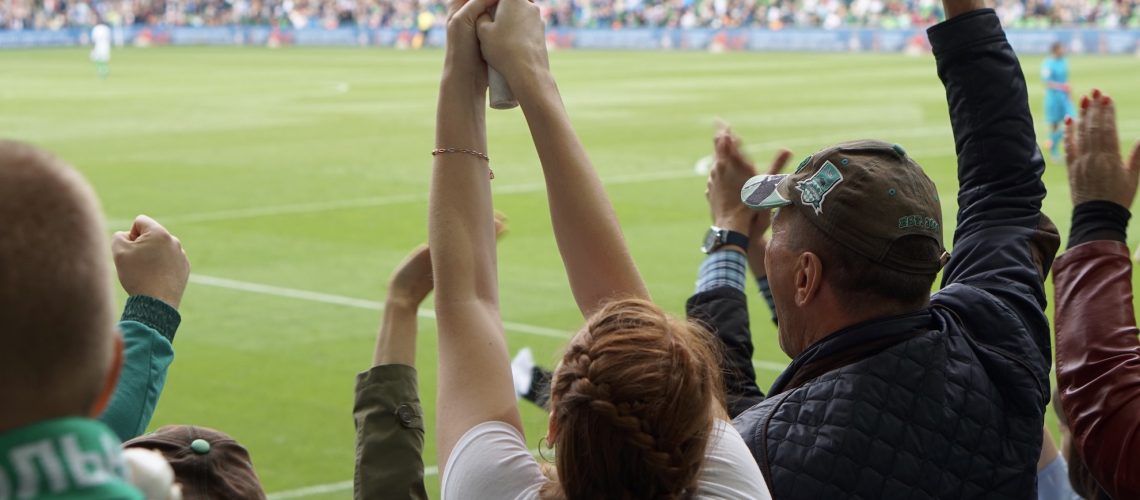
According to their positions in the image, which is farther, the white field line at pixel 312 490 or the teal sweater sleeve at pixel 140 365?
the white field line at pixel 312 490

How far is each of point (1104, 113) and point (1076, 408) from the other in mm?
784

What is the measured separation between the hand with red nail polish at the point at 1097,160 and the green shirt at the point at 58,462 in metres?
2.76

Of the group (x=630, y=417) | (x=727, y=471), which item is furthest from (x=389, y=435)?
(x=630, y=417)

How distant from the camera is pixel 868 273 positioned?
318 centimetres

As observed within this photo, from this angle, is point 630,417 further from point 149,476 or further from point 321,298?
point 321,298

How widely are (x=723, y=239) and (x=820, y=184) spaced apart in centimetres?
120

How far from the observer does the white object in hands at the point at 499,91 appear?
298cm

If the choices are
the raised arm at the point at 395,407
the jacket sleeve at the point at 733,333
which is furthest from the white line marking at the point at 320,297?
the raised arm at the point at 395,407

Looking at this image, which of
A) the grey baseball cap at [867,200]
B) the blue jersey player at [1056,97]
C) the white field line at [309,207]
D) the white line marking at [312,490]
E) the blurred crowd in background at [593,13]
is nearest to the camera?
the grey baseball cap at [867,200]

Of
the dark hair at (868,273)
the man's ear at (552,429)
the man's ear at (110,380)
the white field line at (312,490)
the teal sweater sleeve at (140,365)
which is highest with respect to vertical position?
Result: the man's ear at (110,380)

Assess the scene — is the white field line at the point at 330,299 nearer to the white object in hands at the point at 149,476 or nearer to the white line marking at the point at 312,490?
the white line marking at the point at 312,490

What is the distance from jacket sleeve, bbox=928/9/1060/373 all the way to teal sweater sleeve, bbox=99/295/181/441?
189cm

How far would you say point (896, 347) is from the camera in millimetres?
3104

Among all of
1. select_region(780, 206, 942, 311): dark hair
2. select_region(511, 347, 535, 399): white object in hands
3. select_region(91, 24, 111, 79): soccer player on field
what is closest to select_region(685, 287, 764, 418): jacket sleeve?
select_region(780, 206, 942, 311): dark hair
